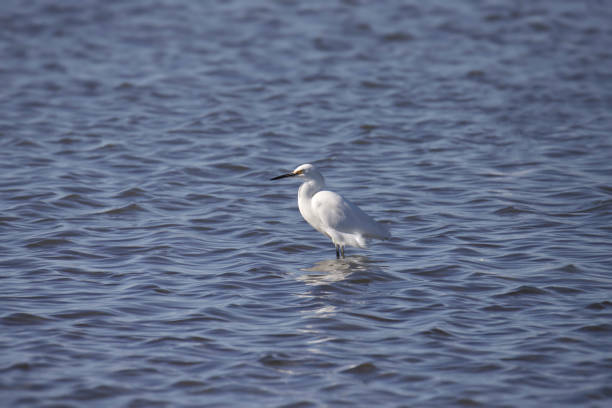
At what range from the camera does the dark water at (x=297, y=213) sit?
5.56 meters

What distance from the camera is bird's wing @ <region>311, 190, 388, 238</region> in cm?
773

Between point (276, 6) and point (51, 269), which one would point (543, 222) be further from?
point (276, 6)

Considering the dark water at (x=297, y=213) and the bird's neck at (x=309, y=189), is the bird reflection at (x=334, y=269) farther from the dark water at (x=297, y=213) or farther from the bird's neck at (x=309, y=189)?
the bird's neck at (x=309, y=189)

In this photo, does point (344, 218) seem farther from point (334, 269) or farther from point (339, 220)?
point (334, 269)

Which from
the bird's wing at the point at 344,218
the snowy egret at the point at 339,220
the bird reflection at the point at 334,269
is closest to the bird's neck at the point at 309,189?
the snowy egret at the point at 339,220

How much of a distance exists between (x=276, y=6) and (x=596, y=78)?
26.2 feet

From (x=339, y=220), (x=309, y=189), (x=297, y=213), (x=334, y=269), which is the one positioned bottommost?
(x=334, y=269)

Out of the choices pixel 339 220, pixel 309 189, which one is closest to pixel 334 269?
pixel 339 220

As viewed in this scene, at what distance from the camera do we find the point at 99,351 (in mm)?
5762

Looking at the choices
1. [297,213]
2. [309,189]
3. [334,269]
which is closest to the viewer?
[334,269]

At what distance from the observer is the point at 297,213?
9367 mm

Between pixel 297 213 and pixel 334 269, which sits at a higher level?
pixel 297 213

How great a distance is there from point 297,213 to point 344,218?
1697 millimetres

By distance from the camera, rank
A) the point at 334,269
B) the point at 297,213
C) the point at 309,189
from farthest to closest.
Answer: the point at 297,213 < the point at 309,189 < the point at 334,269
